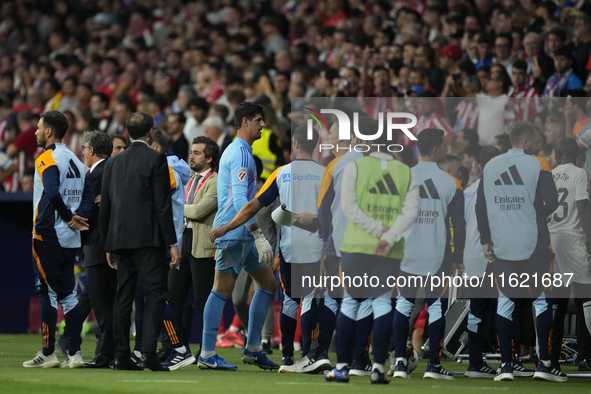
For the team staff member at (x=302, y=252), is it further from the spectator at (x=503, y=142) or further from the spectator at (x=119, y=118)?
the spectator at (x=119, y=118)

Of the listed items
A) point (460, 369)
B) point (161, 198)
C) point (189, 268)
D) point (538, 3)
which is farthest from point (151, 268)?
point (538, 3)

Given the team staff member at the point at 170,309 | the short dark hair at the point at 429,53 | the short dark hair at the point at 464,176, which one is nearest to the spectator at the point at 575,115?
the short dark hair at the point at 464,176

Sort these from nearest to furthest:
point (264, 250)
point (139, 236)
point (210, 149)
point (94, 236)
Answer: point (139, 236) → point (264, 250) → point (94, 236) → point (210, 149)

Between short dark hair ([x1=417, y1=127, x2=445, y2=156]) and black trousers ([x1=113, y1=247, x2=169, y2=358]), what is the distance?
2434 millimetres

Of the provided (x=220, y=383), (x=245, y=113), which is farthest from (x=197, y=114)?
(x=220, y=383)

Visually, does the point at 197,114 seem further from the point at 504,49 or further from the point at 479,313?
the point at 479,313

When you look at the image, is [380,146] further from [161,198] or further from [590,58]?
[590,58]

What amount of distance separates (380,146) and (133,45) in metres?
13.3

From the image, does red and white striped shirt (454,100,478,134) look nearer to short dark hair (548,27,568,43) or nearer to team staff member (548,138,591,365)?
team staff member (548,138,591,365)

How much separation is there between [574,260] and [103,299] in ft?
15.1

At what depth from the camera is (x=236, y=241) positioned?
26.0ft

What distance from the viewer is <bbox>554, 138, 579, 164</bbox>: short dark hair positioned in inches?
341

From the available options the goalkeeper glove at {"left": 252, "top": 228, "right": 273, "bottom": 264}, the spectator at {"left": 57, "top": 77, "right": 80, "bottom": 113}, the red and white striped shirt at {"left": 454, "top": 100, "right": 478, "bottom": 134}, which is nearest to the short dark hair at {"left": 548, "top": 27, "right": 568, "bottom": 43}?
the red and white striped shirt at {"left": 454, "top": 100, "right": 478, "bottom": 134}

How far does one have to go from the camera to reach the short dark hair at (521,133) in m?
8.12
